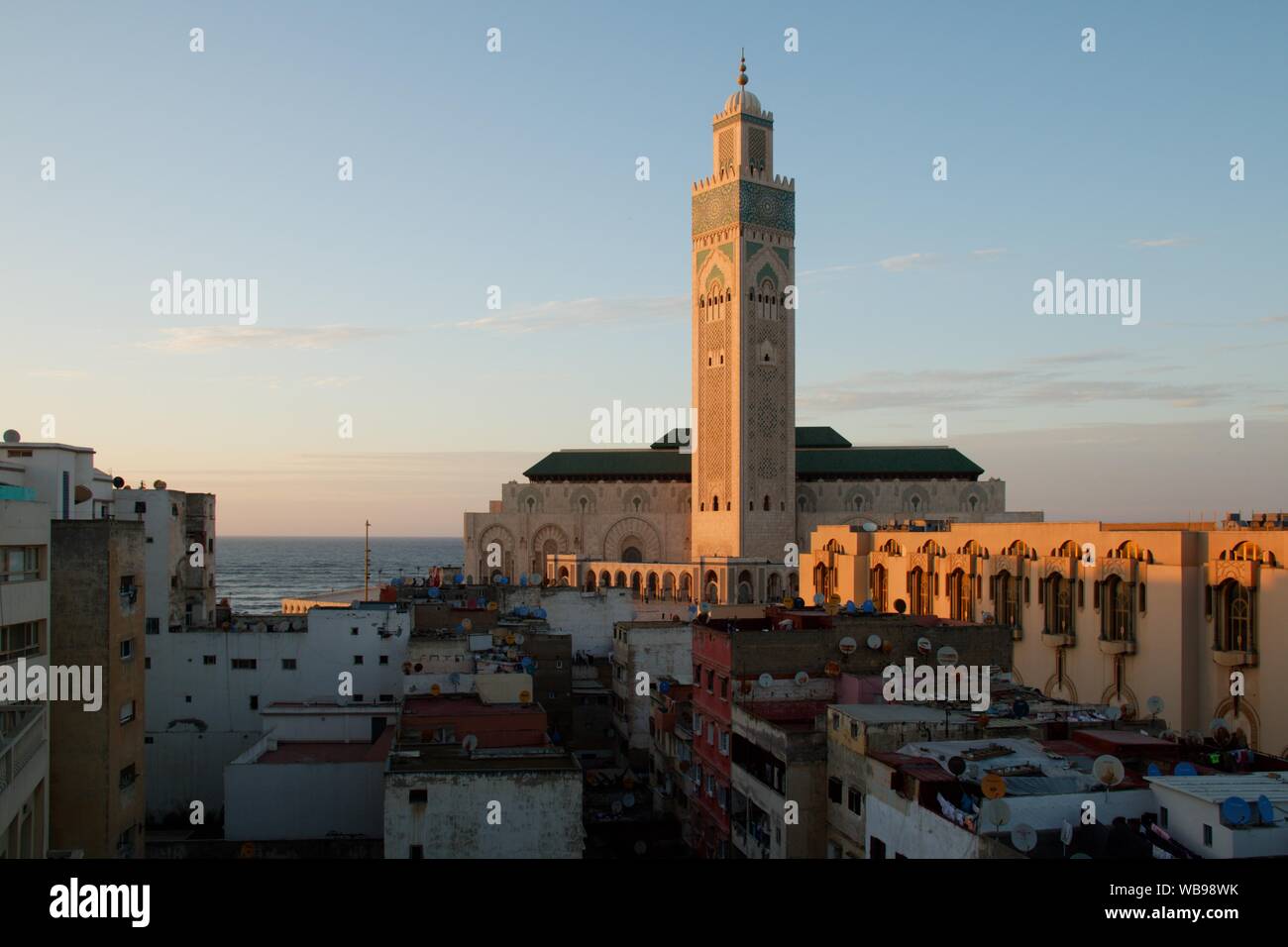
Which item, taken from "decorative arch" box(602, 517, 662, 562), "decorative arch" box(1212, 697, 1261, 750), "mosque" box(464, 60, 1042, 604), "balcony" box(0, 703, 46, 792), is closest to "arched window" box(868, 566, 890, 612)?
"decorative arch" box(1212, 697, 1261, 750)

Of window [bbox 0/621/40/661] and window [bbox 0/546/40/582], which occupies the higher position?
window [bbox 0/546/40/582]

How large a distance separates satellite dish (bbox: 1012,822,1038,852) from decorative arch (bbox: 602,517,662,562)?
233ft

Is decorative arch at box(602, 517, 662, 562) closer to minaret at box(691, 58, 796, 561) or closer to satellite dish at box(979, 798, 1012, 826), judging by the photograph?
minaret at box(691, 58, 796, 561)

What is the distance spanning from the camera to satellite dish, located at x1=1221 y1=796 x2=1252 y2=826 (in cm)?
1244

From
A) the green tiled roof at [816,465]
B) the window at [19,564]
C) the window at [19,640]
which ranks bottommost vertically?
the window at [19,640]

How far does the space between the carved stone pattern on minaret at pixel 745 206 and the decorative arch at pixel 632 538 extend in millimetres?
21507

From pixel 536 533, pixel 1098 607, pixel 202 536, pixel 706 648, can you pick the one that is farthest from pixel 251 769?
pixel 536 533

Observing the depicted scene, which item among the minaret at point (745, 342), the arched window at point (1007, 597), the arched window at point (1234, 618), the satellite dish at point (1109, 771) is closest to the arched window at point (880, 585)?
the arched window at point (1007, 597)

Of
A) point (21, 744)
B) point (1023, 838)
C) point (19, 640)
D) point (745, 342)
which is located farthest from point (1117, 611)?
point (745, 342)

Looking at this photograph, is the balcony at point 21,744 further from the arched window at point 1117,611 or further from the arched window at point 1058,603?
the arched window at point 1058,603

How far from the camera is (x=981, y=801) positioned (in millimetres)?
14289

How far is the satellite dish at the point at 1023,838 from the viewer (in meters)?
13.0
